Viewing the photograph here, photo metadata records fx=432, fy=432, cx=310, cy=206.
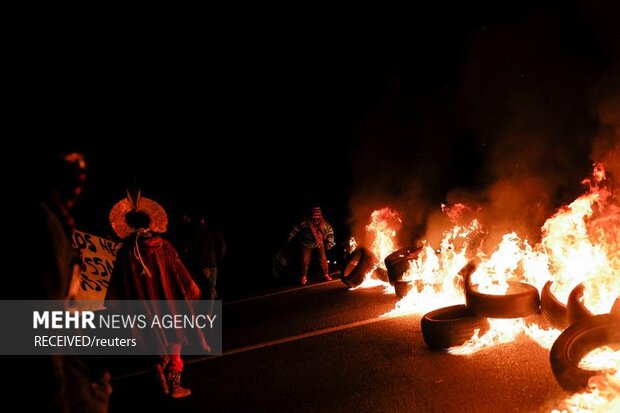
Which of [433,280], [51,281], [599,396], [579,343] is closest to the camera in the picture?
[51,281]

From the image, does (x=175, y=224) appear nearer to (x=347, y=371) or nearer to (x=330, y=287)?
(x=330, y=287)

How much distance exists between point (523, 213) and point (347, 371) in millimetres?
9431

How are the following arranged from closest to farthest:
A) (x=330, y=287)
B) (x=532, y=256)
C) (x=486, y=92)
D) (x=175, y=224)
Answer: (x=532, y=256), (x=330, y=287), (x=486, y=92), (x=175, y=224)

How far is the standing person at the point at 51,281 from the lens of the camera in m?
2.46

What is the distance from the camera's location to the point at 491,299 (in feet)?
19.5

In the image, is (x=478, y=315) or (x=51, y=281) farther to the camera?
(x=478, y=315)

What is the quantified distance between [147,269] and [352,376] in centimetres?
297

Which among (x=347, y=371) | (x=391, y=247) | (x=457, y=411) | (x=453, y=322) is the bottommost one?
(x=457, y=411)

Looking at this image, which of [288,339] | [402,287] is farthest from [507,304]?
[288,339]

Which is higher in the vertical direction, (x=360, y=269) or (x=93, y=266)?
(x=93, y=266)

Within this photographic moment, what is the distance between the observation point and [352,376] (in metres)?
5.57

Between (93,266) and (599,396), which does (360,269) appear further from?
(599,396)

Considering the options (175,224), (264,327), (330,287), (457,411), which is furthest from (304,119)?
(457,411)

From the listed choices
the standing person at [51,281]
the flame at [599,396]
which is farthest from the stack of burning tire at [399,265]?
the standing person at [51,281]
